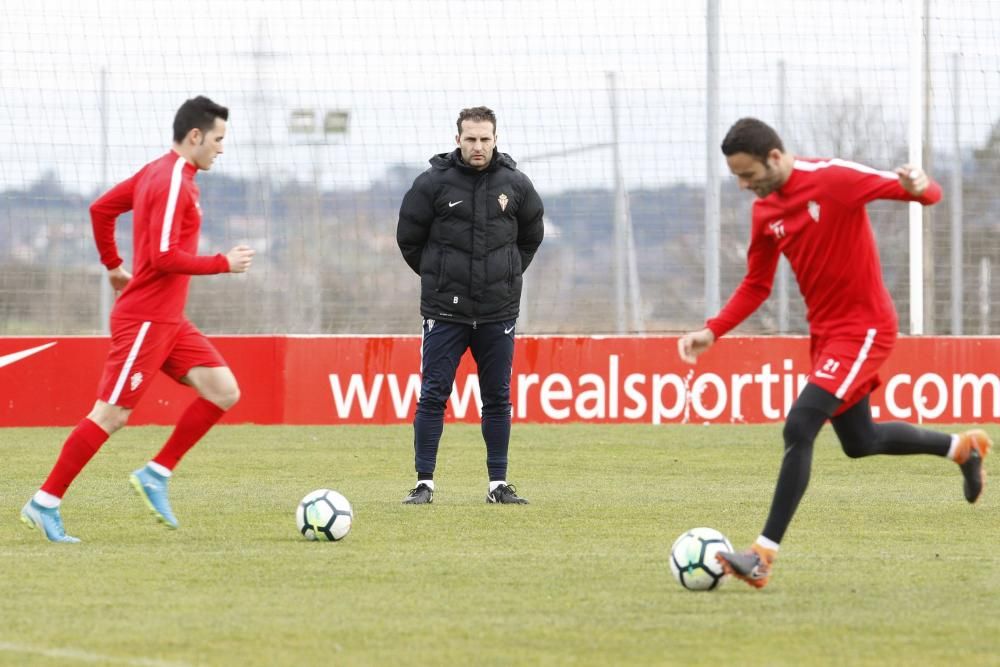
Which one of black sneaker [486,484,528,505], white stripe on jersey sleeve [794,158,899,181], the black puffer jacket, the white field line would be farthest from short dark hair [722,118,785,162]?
black sneaker [486,484,528,505]

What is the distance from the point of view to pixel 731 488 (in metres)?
10.6

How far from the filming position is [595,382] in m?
15.6

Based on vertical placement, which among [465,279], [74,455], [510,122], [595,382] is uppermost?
[510,122]

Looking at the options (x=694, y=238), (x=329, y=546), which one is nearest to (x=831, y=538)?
(x=329, y=546)

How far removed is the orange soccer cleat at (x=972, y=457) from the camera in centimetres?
721

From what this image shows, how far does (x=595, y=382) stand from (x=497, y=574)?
8.88 metres

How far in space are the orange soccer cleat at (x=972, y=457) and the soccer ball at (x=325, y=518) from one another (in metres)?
2.81

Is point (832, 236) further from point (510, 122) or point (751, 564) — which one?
point (510, 122)

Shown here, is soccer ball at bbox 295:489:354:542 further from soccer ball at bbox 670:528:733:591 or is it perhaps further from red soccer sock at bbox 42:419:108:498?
soccer ball at bbox 670:528:733:591

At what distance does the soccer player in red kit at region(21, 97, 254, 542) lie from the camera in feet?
25.4

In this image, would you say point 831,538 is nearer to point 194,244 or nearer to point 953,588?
point 953,588

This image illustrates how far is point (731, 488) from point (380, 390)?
5519mm

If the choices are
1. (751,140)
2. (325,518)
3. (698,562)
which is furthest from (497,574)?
(751,140)

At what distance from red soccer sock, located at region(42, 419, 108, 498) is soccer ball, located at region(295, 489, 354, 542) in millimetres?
1034
